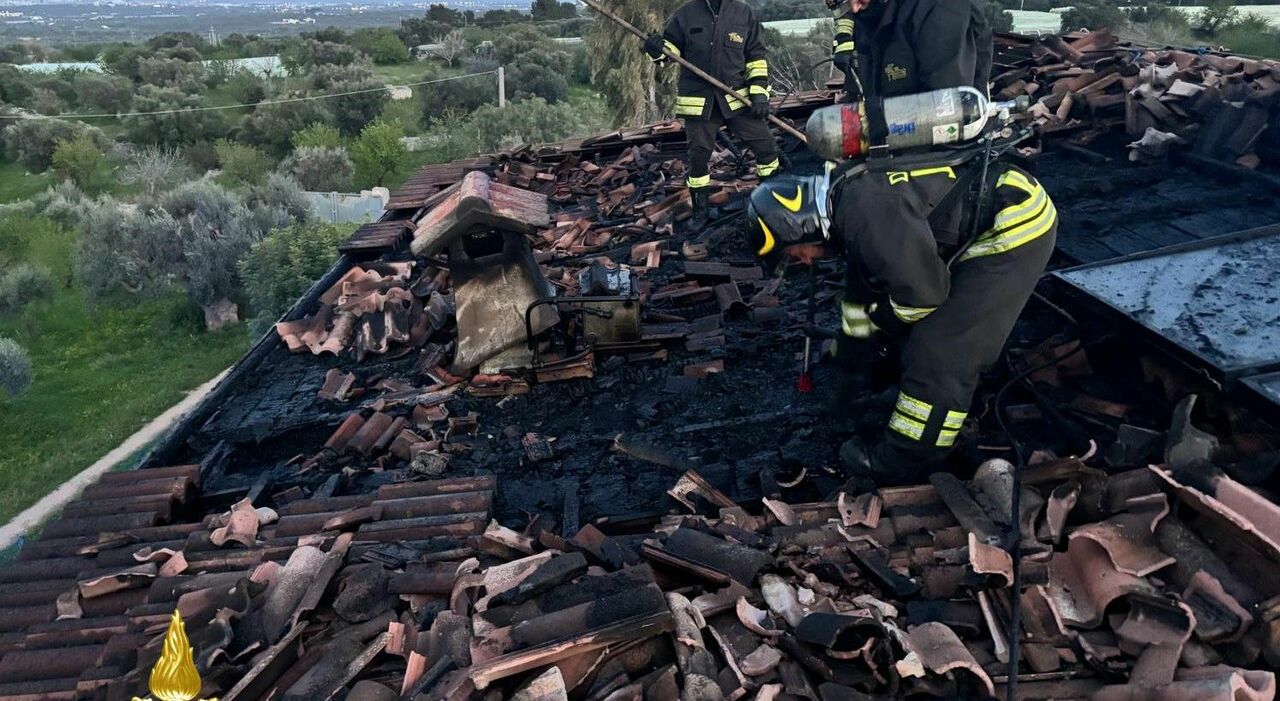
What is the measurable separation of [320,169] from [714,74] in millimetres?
24691

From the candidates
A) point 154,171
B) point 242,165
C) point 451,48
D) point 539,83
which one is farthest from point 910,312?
point 451,48

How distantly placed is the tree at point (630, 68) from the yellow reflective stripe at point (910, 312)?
24724 mm

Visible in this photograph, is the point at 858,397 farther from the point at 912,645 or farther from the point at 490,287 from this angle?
the point at 490,287

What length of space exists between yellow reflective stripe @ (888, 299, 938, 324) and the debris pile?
19.3 feet

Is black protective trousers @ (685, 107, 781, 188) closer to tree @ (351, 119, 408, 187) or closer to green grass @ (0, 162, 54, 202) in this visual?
tree @ (351, 119, 408, 187)

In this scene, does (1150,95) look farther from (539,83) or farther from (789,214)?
(539,83)

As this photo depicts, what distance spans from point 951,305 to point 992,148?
0.78 meters

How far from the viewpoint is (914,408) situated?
3.98 meters

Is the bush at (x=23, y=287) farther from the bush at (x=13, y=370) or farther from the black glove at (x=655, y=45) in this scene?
the black glove at (x=655, y=45)

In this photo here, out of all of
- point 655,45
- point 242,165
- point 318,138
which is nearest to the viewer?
point 655,45

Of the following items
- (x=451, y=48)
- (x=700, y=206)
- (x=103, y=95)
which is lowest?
(x=103, y=95)

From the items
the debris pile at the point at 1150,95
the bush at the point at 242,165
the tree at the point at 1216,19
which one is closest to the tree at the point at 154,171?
the bush at the point at 242,165

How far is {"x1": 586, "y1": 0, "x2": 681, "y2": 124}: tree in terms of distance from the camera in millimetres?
26469

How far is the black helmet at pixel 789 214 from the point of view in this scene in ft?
12.8
